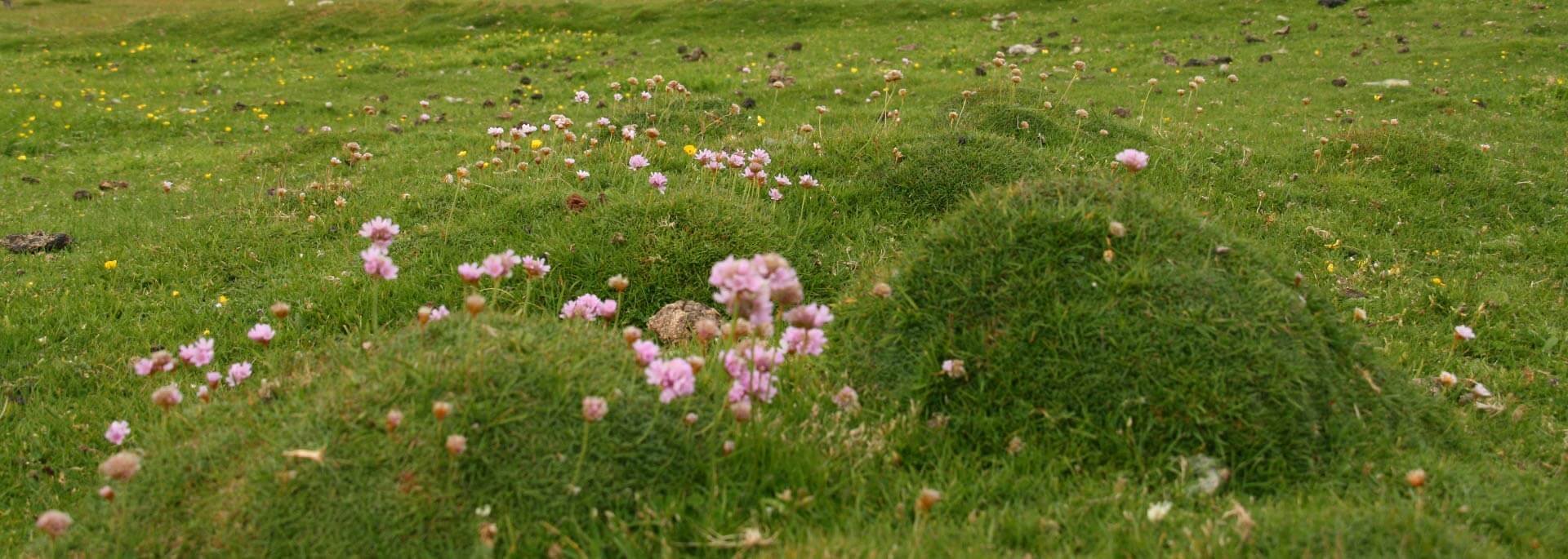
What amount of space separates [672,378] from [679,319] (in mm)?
2055

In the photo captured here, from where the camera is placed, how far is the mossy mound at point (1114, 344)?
3.32m

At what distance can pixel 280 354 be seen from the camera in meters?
5.04

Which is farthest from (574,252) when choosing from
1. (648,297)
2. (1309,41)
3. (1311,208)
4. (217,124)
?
(1309,41)

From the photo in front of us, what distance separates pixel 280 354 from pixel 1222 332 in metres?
4.65

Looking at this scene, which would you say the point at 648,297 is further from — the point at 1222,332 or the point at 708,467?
the point at 1222,332

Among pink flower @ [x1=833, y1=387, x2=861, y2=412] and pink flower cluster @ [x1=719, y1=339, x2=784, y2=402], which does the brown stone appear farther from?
pink flower cluster @ [x1=719, y1=339, x2=784, y2=402]

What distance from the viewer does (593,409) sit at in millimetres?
2865

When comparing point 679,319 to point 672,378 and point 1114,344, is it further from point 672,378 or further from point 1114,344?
point 1114,344

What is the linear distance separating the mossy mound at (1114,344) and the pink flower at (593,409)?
1183 mm

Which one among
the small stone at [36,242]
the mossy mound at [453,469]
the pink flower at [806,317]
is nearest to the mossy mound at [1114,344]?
the pink flower at [806,317]

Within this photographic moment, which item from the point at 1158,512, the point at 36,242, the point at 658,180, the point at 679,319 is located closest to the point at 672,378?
the point at 1158,512

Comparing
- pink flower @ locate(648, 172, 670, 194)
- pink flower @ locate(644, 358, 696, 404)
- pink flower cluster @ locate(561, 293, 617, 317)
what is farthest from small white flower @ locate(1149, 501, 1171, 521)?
pink flower @ locate(648, 172, 670, 194)

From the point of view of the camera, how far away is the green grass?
9.39 feet

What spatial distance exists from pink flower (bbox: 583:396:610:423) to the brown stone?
6.97 ft
